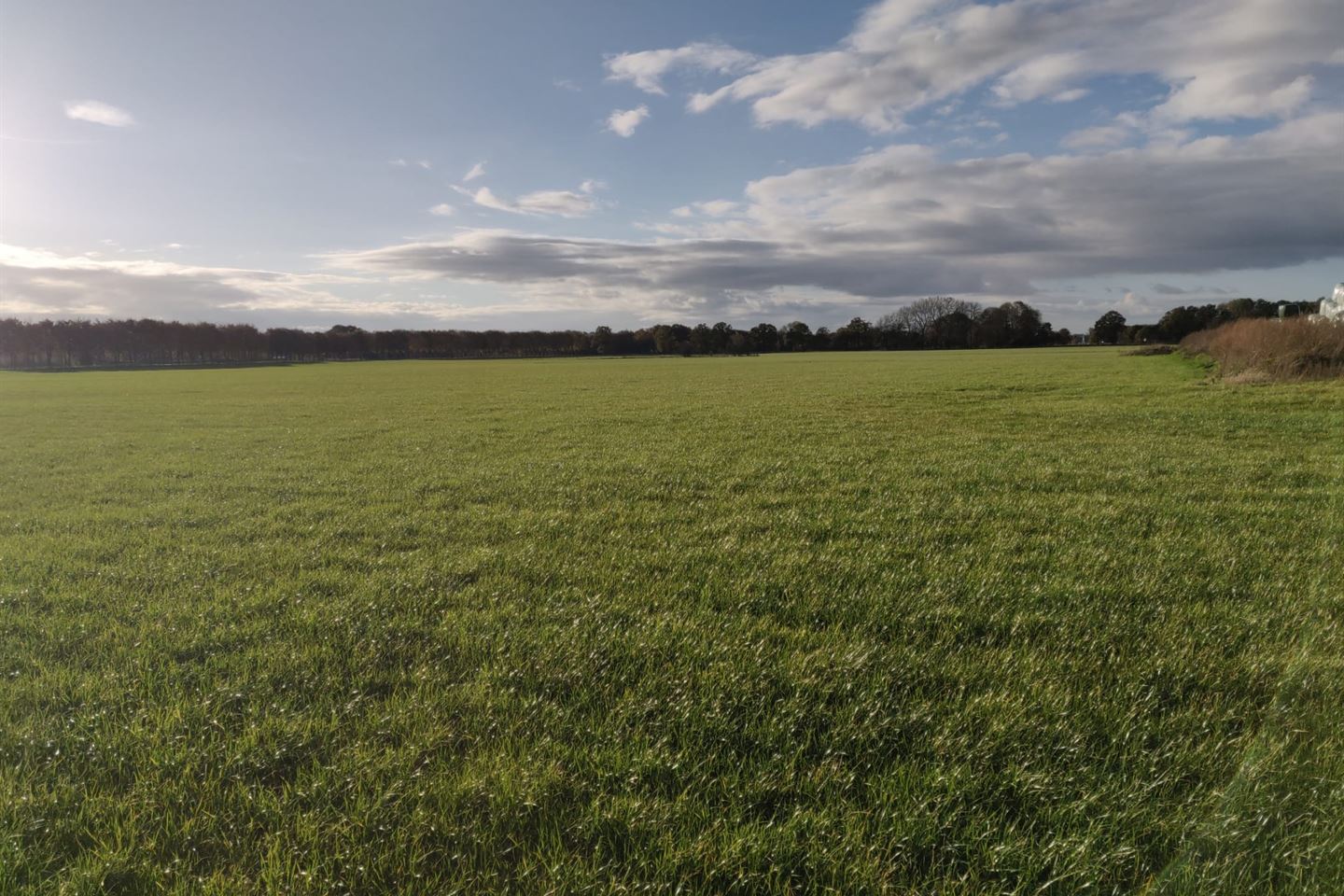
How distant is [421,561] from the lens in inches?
312

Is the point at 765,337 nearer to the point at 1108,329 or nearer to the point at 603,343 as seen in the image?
the point at 603,343

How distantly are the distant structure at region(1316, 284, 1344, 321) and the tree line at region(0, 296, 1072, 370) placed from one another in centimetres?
13091

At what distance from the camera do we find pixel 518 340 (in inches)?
7249

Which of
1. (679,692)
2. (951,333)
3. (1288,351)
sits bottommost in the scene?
(679,692)

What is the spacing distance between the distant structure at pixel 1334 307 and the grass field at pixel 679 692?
2917 cm

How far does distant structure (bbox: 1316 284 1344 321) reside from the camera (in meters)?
31.8

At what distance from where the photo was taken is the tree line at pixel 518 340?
14438 cm

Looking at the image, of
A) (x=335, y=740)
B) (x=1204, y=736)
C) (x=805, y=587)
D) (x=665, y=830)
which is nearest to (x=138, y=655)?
(x=335, y=740)

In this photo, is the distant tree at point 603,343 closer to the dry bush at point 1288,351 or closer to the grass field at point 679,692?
the dry bush at point 1288,351

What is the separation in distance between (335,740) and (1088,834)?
424 centimetres

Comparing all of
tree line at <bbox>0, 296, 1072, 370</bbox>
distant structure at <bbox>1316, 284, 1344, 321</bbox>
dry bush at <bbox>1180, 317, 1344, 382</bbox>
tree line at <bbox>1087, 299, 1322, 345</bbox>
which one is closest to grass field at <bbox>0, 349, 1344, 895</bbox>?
dry bush at <bbox>1180, 317, 1344, 382</bbox>

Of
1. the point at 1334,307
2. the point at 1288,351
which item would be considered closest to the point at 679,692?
the point at 1288,351

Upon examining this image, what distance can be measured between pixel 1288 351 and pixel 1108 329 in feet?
496

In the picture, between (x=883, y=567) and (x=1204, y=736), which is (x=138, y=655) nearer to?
(x=883, y=567)
